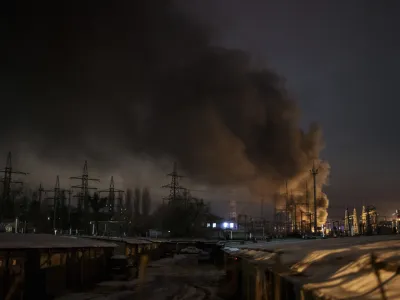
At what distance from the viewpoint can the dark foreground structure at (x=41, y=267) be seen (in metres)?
23.5

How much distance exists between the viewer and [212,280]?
139ft

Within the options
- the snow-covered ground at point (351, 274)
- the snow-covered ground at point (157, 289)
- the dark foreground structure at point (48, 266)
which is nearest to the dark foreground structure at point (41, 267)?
Result: the dark foreground structure at point (48, 266)

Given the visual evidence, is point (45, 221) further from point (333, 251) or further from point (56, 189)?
point (333, 251)

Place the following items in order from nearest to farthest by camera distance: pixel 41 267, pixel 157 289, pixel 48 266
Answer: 1. pixel 41 267
2. pixel 48 266
3. pixel 157 289

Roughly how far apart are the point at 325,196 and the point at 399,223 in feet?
238

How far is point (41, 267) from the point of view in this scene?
27250 mm

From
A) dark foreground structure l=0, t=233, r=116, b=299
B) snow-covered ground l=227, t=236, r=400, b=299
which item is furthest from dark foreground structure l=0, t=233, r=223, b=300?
snow-covered ground l=227, t=236, r=400, b=299

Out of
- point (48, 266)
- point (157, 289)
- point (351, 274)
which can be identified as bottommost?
point (157, 289)

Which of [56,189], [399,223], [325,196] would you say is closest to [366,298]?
[399,223]

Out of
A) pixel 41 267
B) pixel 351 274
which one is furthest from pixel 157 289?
pixel 351 274

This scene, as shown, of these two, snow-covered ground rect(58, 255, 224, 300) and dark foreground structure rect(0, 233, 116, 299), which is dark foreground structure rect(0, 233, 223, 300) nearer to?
dark foreground structure rect(0, 233, 116, 299)

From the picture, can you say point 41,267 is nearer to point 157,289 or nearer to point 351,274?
point 157,289

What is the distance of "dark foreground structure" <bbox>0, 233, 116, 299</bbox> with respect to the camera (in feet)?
77.2

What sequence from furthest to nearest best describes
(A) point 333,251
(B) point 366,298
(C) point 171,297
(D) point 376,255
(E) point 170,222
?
(E) point 170,222, (C) point 171,297, (A) point 333,251, (D) point 376,255, (B) point 366,298
